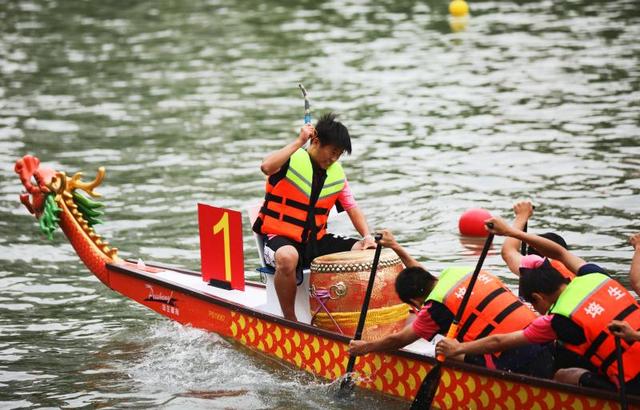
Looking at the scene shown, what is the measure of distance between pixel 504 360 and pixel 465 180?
727 centimetres

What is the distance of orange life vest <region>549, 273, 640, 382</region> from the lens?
6410 mm

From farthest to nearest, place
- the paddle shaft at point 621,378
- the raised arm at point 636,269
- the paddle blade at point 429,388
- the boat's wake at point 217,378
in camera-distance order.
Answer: the boat's wake at point 217,378
the raised arm at point 636,269
the paddle blade at point 429,388
the paddle shaft at point 621,378

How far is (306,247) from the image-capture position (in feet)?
28.6

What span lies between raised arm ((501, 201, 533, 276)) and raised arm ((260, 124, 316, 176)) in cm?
163

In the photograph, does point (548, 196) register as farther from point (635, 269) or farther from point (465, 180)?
point (635, 269)

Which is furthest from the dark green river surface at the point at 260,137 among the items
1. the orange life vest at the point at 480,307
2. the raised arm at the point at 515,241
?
the raised arm at the point at 515,241

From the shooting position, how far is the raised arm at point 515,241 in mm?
7559

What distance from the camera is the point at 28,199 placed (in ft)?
34.1

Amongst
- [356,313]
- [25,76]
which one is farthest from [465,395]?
[25,76]

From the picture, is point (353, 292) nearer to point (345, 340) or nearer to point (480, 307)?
point (345, 340)

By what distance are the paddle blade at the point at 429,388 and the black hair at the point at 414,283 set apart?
0.48 metres

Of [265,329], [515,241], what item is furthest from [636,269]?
[265,329]

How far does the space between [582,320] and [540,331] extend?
26 centimetres

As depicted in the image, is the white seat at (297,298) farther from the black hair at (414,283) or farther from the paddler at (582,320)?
the paddler at (582,320)
